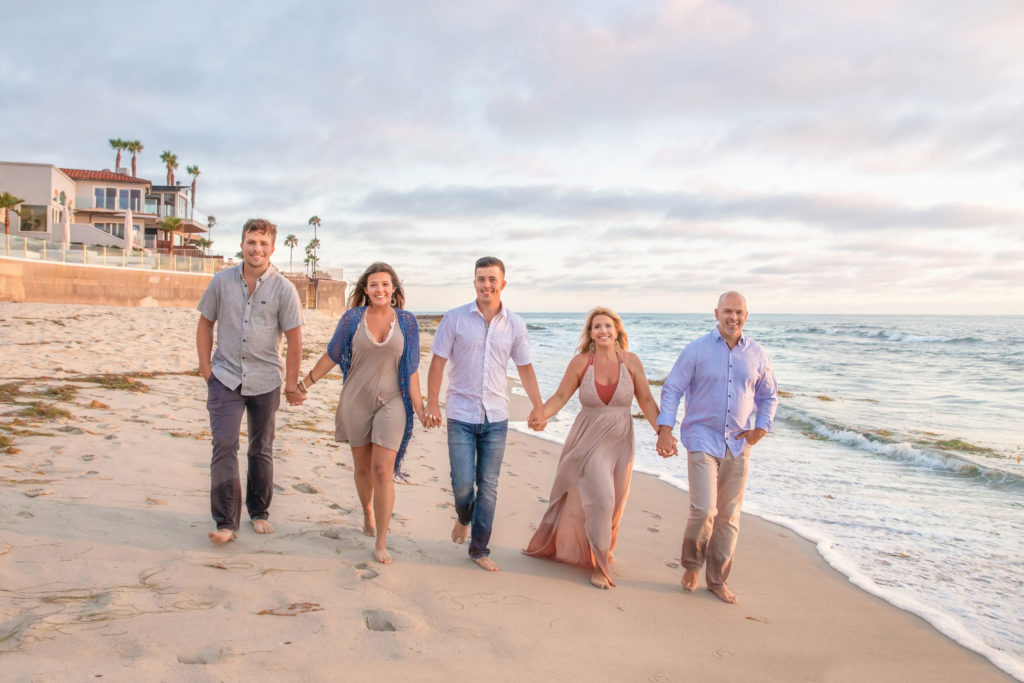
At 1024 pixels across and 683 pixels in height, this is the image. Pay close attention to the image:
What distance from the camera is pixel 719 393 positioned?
4.48 meters

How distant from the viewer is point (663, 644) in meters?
3.68

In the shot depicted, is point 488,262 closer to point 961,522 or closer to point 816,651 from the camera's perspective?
point 816,651

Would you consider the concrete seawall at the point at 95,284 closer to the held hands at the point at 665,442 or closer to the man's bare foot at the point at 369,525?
the man's bare foot at the point at 369,525

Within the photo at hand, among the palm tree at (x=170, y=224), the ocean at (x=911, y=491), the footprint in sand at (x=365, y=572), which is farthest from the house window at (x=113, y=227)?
the footprint in sand at (x=365, y=572)

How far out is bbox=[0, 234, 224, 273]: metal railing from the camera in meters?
24.0

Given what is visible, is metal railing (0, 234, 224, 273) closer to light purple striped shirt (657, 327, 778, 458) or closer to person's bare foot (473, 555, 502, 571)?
person's bare foot (473, 555, 502, 571)

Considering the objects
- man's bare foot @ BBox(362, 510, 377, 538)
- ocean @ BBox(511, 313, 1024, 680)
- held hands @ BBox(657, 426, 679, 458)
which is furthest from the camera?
→ ocean @ BBox(511, 313, 1024, 680)

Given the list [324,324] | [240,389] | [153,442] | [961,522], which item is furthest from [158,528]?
[324,324]

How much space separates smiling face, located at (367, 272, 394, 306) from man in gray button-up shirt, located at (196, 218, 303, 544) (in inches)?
19.1

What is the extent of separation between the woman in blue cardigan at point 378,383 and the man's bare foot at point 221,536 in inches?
32.3

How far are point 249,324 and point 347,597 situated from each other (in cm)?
173

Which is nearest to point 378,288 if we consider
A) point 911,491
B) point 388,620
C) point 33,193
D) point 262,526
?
point 262,526

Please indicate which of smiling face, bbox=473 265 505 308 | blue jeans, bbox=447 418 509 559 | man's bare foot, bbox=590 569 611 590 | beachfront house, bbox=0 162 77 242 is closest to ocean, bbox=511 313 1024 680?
man's bare foot, bbox=590 569 611 590

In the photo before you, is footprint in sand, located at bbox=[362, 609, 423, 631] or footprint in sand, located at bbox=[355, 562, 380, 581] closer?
footprint in sand, located at bbox=[362, 609, 423, 631]
